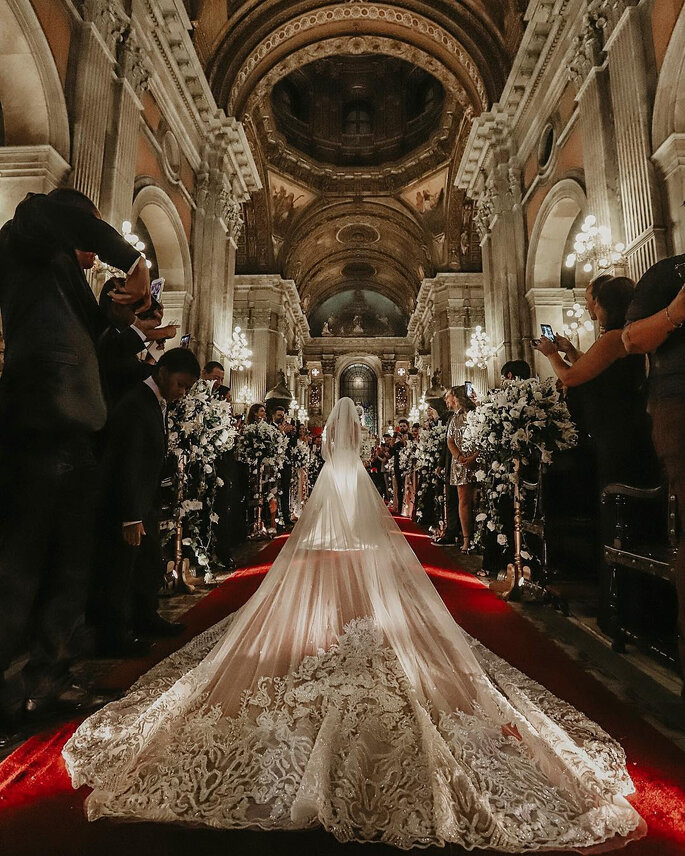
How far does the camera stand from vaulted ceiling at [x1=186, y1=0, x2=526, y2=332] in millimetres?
10742

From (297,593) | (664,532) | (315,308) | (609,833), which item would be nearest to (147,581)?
(297,593)

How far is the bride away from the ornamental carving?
12582mm

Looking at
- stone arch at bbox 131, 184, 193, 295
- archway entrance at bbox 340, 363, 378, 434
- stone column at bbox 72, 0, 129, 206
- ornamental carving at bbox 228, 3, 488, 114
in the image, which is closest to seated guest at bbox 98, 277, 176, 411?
stone column at bbox 72, 0, 129, 206

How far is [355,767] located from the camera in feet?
4.25

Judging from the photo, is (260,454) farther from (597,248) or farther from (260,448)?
(597,248)

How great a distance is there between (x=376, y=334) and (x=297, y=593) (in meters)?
29.8

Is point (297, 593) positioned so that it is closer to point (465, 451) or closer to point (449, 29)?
point (465, 451)

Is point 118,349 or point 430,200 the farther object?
point 430,200

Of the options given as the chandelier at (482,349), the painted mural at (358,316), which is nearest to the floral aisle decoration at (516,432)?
the chandelier at (482,349)

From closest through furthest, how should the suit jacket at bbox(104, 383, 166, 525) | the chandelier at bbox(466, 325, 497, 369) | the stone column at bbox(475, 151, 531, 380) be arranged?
the suit jacket at bbox(104, 383, 166, 525)
the stone column at bbox(475, 151, 531, 380)
the chandelier at bbox(466, 325, 497, 369)

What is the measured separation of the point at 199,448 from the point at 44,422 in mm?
2400

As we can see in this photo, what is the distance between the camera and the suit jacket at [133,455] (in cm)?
240

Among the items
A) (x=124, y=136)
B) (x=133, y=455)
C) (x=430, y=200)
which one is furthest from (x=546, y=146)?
(x=430, y=200)

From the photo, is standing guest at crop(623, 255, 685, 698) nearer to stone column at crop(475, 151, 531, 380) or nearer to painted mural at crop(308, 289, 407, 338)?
stone column at crop(475, 151, 531, 380)
